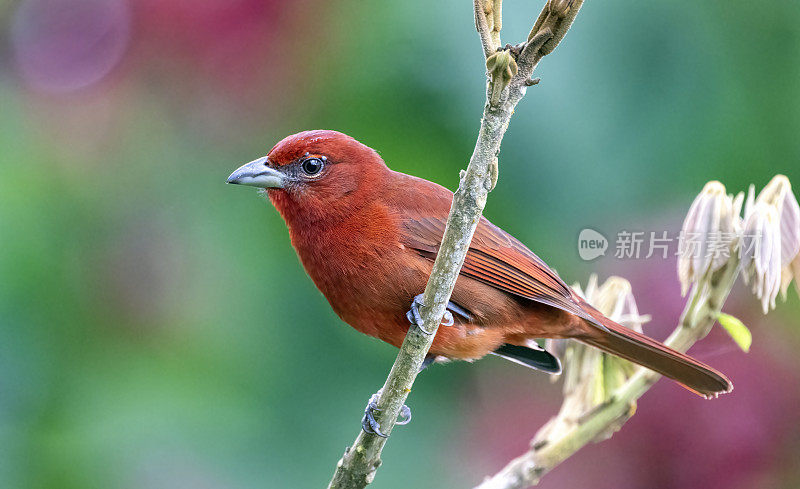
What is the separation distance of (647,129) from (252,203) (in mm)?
1230

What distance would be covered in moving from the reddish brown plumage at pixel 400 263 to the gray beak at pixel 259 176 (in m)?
0.02

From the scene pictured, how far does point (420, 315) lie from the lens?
211cm

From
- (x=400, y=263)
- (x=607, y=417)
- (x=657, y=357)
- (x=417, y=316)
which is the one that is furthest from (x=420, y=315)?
(x=657, y=357)

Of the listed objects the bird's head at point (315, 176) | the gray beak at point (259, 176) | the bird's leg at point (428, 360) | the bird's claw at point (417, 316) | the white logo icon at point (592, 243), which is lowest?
the bird's claw at point (417, 316)

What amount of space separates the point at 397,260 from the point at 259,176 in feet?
1.40

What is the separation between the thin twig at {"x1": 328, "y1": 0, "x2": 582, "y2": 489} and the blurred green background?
66 cm

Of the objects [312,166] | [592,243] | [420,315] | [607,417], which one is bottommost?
[420,315]

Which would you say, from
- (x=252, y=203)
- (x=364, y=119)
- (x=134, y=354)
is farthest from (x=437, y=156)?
(x=134, y=354)

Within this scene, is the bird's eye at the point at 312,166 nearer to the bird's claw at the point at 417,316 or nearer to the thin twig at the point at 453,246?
the bird's claw at the point at 417,316

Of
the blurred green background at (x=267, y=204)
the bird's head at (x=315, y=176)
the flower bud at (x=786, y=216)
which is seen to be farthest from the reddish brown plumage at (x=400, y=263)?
the flower bud at (x=786, y=216)

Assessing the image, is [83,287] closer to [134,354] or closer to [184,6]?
[134,354]

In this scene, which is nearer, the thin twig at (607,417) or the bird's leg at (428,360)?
the thin twig at (607,417)

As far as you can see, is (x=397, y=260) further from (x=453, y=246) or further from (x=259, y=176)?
(x=453, y=246)

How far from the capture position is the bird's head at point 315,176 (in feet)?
8.70
